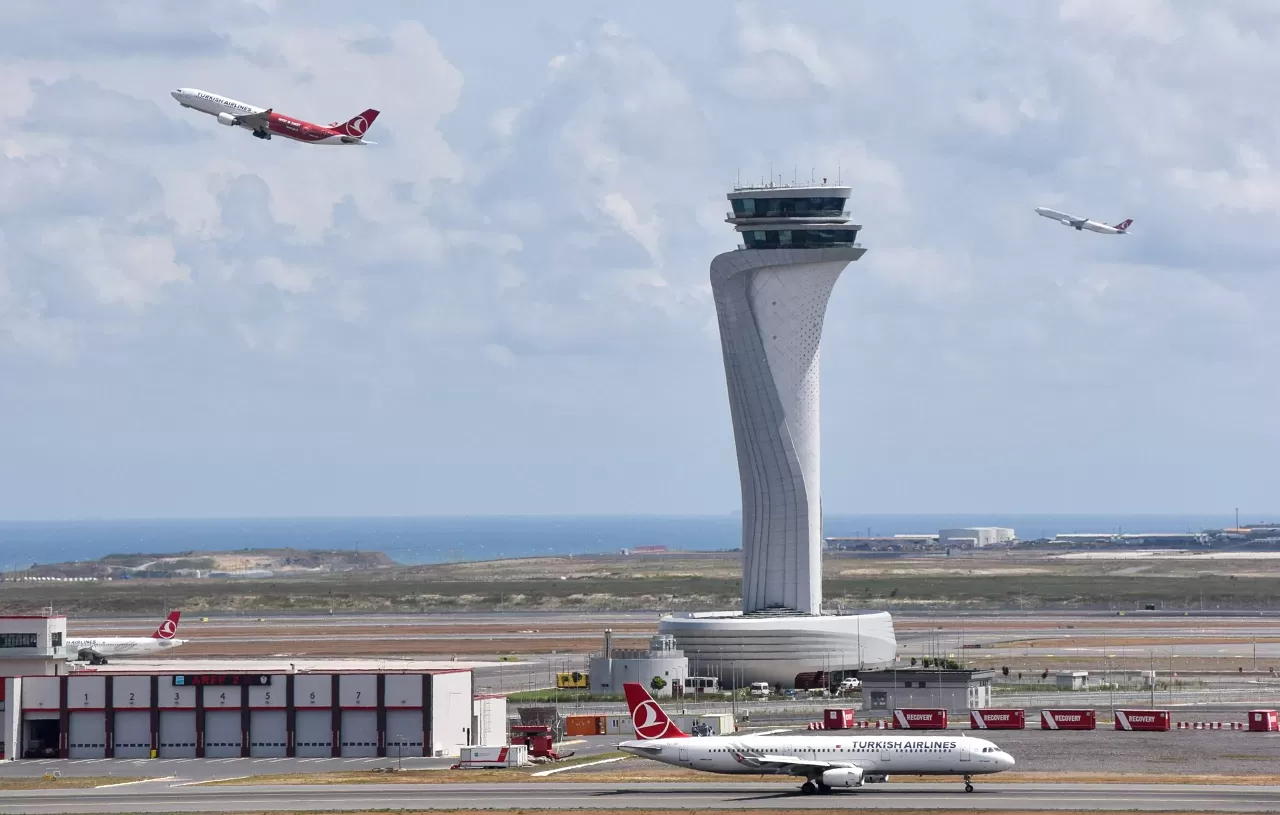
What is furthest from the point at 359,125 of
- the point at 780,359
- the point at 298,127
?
the point at 780,359

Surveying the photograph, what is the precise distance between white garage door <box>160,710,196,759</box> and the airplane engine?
36019mm

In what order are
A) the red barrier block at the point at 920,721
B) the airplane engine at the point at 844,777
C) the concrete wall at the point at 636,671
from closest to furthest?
the airplane engine at the point at 844,777, the red barrier block at the point at 920,721, the concrete wall at the point at 636,671

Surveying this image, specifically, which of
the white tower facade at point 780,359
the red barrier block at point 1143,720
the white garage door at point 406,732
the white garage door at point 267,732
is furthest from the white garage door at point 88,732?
the red barrier block at point 1143,720

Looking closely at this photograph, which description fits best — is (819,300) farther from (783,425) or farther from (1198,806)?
(1198,806)

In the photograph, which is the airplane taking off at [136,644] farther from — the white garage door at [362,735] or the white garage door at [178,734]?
the white garage door at [362,735]

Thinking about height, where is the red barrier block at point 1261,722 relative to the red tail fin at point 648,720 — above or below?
below

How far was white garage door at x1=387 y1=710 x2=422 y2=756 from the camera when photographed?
102375mm

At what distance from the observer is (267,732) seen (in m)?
103

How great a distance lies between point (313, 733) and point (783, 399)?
151 feet

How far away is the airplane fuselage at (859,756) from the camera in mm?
85312

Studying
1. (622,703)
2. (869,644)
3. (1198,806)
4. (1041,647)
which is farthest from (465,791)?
(1041,647)

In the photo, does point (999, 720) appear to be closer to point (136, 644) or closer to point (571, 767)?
point (571, 767)

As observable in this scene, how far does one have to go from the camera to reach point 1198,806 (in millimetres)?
77812

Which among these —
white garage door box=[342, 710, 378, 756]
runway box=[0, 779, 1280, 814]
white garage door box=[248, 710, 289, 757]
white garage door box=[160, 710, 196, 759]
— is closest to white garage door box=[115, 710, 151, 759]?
white garage door box=[160, 710, 196, 759]
